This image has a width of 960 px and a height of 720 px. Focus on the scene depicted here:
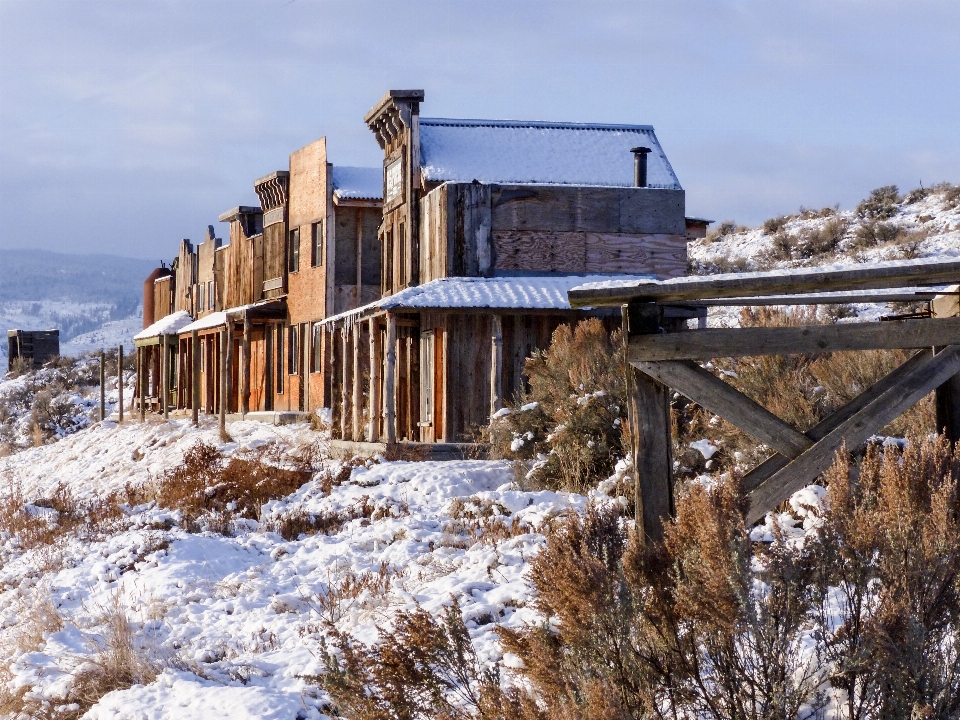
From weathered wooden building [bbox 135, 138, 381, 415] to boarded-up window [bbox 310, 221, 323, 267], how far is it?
1.0 inches

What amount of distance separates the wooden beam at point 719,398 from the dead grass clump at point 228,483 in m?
8.32

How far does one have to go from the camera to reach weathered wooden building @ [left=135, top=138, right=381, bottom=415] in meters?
27.9

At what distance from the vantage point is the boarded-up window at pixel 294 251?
29797 mm

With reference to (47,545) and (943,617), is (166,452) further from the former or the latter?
(943,617)

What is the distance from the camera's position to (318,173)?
→ 28219 millimetres

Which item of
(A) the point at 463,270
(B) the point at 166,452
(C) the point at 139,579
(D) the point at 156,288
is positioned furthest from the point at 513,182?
(D) the point at 156,288

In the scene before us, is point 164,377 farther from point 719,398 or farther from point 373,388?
point 719,398

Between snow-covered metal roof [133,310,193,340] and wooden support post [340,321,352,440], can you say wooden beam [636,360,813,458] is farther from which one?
snow-covered metal roof [133,310,193,340]

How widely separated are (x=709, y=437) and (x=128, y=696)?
7.41 meters

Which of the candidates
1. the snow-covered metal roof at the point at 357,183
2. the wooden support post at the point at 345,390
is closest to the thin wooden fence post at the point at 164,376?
the snow-covered metal roof at the point at 357,183

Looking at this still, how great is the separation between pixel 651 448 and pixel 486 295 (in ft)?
42.1

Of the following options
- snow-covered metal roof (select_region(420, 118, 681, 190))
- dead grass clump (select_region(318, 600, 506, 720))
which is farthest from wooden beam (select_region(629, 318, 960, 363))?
snow-covered metal roof (select_region(420, 118, 681, 190))

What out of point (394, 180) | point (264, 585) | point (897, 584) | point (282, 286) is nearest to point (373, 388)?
point (394, 180)

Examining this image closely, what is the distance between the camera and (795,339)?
268 inches
